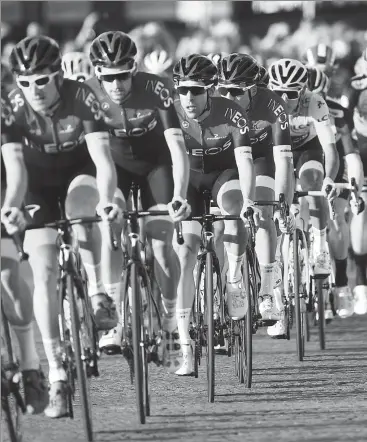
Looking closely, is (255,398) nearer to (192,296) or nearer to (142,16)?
(192,296)

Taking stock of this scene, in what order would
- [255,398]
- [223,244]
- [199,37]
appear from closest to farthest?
[255,398]
[223,244]
[199,37]

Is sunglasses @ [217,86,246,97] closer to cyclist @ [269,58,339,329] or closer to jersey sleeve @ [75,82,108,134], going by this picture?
cyclist @ [269,58,339,329]

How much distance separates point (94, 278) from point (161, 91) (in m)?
1.20

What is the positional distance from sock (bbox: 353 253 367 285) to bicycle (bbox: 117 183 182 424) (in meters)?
5.40

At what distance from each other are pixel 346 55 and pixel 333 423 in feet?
52.8

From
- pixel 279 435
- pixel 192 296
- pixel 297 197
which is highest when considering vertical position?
pixel 297 197

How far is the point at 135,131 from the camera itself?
30.1ft

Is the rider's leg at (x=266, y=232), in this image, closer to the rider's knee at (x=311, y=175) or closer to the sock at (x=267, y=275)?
the sock at (x=267, y=275)

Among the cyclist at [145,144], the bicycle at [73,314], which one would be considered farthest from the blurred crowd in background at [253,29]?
the bicycle at [73,314]

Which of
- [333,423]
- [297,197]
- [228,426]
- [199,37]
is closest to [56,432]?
[228,426]

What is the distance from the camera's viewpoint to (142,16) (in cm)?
1802

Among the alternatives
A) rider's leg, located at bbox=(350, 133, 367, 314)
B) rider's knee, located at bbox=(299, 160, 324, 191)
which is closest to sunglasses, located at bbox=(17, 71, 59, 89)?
rider's knee, located at bbox=(299, 160, 324, 191)

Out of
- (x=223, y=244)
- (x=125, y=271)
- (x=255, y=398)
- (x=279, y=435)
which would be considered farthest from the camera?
(x=223, y=244)

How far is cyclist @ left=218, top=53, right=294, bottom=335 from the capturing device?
10562 mm
